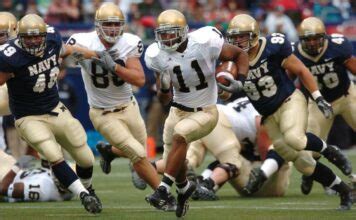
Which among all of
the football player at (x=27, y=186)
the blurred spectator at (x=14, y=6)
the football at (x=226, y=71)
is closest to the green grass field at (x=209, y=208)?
the football player at (x=27, y=186)

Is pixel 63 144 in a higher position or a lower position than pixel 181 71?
lower

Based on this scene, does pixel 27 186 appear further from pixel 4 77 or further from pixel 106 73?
pixel 4 77

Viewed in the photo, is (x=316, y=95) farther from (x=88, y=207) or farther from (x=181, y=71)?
(x=88, y=207)

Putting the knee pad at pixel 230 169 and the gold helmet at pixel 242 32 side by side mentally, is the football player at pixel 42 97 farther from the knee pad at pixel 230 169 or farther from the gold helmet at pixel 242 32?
the knee pad at pixel 230 169

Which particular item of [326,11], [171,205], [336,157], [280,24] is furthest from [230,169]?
[326,11]

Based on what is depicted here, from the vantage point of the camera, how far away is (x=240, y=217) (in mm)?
7426

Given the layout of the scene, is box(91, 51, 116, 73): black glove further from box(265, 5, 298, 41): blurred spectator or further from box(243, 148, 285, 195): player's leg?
box(265, 5, 298, 41): blurred spectator

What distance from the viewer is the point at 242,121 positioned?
9492 mm

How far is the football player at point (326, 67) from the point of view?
9062 millimetres

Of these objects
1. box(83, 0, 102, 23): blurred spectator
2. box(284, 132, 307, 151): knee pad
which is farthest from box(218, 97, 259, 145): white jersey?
box(83, 0, 102, 23): blurred spectator

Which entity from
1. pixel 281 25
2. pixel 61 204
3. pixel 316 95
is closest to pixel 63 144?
pixel 61 204

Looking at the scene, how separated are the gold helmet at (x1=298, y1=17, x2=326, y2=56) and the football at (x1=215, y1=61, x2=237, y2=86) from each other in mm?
1578

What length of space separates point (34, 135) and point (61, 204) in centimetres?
124

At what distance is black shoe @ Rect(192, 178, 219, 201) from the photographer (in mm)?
8805
